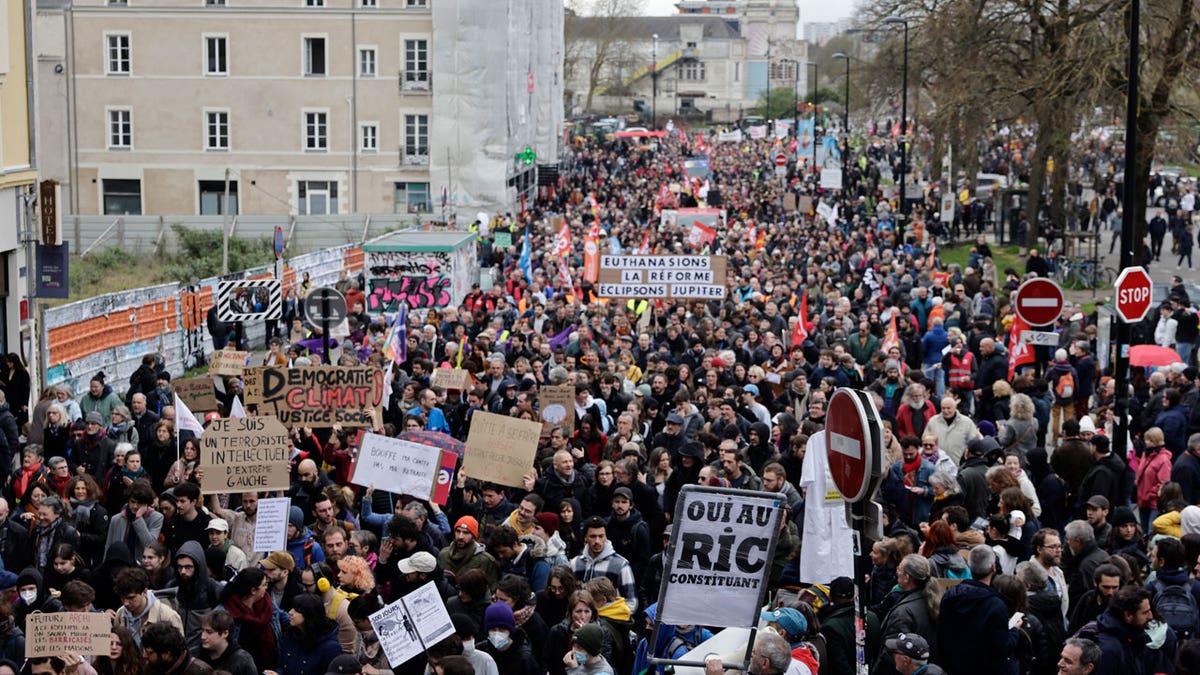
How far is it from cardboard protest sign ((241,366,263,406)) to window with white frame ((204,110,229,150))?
4451cm

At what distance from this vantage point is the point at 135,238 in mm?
51219

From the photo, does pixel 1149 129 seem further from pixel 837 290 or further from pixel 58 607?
pixel 58 607

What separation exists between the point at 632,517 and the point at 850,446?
13.3 feet

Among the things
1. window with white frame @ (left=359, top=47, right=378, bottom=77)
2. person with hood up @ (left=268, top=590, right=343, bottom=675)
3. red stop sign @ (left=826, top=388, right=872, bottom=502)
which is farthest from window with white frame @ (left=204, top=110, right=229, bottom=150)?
red stop sign @ (left=826, top=388, right=872, bottom=502)

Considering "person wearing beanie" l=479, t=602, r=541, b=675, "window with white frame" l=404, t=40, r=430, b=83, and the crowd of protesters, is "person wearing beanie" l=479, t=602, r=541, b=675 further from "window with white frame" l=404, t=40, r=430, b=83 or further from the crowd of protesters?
"window with white frame" l=404, t=40, r=430, b=83

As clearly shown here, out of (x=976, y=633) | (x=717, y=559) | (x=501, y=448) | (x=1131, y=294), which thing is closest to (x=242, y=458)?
(x=501, y=448)

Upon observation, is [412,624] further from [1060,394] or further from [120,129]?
[120,129]

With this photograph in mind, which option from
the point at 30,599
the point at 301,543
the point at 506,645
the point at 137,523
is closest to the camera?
the point at 506,645

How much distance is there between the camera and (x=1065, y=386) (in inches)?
706

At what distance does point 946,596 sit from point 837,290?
2082 centimetres

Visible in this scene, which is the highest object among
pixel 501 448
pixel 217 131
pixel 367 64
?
pixel 367 64

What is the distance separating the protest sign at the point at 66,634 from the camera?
8.31 meters

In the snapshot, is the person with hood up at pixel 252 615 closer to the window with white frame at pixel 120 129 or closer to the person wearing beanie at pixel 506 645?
the person wearing beanie at pixel 506 645

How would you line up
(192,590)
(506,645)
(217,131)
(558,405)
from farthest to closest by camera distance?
1. (217,131)
2. (558,405)
3. (192,590)
4. (506,645)
